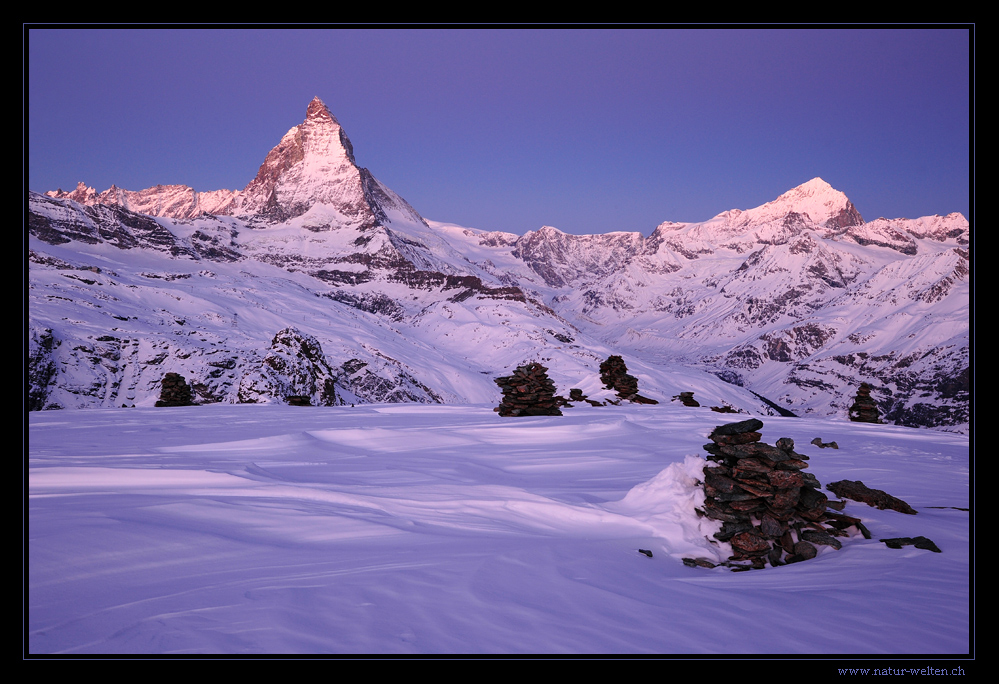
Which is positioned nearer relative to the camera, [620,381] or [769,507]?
[769,507]

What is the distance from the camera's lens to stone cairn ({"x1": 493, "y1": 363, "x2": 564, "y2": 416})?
55.4 feet

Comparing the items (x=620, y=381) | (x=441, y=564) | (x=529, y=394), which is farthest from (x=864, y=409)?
(x=441, y=564)

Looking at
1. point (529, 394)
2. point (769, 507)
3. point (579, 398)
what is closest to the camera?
point (769, 507)

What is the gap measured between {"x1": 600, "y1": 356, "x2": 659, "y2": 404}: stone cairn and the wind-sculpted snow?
1278 cm

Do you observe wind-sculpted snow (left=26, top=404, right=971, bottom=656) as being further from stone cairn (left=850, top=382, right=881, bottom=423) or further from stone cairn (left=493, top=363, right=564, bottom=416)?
stone cairn (left=850, top=382, right=881, bottom=423)

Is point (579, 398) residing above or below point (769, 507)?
below

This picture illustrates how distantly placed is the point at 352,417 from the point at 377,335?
94814 millimetres

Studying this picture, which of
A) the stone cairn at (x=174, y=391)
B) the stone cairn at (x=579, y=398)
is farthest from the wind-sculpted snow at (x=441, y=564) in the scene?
the stone cairn at (x=174, y=391)

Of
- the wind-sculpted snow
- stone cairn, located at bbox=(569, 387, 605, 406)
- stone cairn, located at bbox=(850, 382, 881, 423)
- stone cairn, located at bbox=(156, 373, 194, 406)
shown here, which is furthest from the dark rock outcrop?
stone cairn, located at bbox=(156, 373, 194, 406)

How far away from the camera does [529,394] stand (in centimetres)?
1708

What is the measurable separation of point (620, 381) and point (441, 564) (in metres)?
18.9

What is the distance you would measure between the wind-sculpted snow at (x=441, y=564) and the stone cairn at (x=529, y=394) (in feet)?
25.2

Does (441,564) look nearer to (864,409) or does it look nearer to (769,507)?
(769,507)
